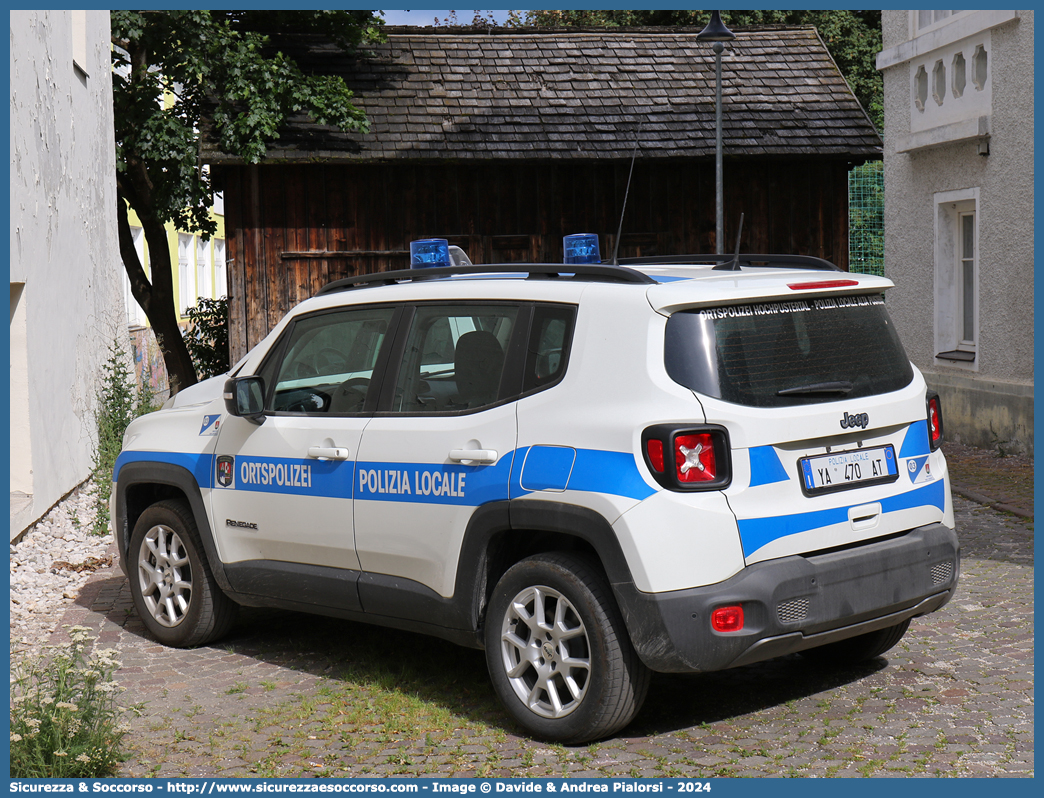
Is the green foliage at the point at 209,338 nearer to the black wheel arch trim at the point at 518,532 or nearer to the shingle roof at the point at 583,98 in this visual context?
the shingle roof at the point at 583,98

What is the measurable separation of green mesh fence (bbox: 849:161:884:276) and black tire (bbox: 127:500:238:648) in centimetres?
1675

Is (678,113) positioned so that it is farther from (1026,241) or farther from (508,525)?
(508,525)

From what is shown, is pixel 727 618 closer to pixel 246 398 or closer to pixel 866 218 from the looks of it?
pixel 246 398

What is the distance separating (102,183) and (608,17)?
24.2 metres

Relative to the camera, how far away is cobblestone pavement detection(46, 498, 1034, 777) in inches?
184

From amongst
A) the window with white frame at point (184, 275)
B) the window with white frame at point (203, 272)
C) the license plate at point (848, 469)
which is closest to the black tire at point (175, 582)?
the license plate at point (848, 469)

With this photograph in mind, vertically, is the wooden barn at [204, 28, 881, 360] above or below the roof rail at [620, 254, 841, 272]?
above

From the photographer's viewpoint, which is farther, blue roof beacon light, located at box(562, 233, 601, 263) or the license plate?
blue roof beacon light, located at box(562, 233, 601, 263)

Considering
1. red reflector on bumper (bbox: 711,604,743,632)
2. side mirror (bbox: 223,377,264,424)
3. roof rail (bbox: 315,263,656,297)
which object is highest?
roof rail (bbox: 315,263,656,297)

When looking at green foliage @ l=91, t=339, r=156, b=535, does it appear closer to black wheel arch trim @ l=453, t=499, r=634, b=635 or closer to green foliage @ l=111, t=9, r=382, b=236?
green foliage @ l=111, t=9, r=382, b=236

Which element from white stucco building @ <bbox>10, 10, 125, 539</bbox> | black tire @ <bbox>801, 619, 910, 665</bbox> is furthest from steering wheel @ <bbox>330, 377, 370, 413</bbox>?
white stucco building @ <bbox>10, 10, 125, 539</bbox>

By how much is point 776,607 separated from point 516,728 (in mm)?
1255

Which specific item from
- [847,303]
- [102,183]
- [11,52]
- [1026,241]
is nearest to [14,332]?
[11,52]

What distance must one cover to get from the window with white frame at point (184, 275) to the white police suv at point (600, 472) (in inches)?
944
